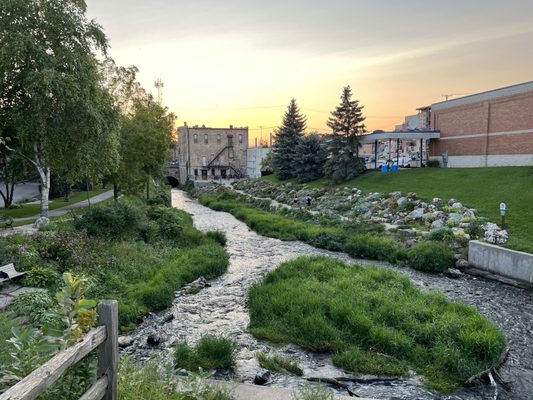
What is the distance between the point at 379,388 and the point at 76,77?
50.0ft

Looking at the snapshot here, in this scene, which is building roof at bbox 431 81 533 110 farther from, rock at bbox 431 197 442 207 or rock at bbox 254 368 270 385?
rock at bbox 254 368 270 385

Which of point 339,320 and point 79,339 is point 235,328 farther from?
point 79,339

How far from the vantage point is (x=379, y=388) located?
6969 millimetres

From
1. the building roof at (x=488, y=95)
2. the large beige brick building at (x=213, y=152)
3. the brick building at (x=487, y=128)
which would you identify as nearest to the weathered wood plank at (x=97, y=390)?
the brick building at (x=487, y=128)

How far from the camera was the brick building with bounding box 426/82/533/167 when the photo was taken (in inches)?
1177

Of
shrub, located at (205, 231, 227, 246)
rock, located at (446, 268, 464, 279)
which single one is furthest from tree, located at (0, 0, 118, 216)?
rock, located at (446, 268, 464, 279)

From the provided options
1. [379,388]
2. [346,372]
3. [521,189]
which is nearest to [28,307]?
[346,372]

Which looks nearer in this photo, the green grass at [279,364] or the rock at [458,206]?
the green grass at [279,364]

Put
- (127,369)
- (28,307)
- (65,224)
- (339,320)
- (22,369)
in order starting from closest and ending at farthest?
(22,369), (127,369), (28,307), (339,320), (65,224)

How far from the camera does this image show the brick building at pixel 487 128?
98.1 ft

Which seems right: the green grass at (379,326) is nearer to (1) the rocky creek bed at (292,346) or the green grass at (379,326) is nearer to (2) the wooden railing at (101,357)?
(1) the rocky creek bed at (292,346)

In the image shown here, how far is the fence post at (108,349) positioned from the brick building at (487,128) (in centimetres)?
3277

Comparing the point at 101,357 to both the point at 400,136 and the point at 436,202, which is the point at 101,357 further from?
the point at 400,136

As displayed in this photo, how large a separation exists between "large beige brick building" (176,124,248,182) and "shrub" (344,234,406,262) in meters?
57.8
